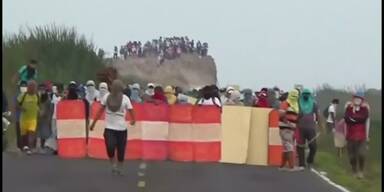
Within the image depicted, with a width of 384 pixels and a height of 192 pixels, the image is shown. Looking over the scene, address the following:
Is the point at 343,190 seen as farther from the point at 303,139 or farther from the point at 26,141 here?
the point at 26,141

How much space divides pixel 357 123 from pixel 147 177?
400cm

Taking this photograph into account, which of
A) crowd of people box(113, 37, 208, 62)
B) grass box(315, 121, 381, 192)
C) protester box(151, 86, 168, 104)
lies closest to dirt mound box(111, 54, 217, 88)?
crowd of people box(113, 37, 208, 62)

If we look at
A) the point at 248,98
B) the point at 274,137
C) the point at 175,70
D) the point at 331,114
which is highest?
the point at 175,70

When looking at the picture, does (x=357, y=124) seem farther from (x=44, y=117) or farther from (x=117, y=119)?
(x=44, y=117)

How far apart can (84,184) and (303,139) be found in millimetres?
5678

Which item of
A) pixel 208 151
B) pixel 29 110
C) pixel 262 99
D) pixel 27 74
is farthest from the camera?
pixel 262 99

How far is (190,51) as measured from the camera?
67.6 meters

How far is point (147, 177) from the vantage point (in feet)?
59.5

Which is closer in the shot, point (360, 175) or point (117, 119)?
point (117, 119)

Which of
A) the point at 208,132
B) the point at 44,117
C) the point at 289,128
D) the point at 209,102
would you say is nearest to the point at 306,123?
the point at 289,128

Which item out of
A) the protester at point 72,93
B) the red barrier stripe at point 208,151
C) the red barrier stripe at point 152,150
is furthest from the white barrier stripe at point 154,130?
the protester at point 72,93

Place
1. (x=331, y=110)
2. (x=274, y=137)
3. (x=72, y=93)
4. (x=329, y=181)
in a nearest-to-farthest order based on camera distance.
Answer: (x=329, y=181) → (x=274, y=137) → (x=72, y=93) → (x=331, y=110)

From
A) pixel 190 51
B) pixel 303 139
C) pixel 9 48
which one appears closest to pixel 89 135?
pixel 303 139

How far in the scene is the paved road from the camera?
53.7 ft
